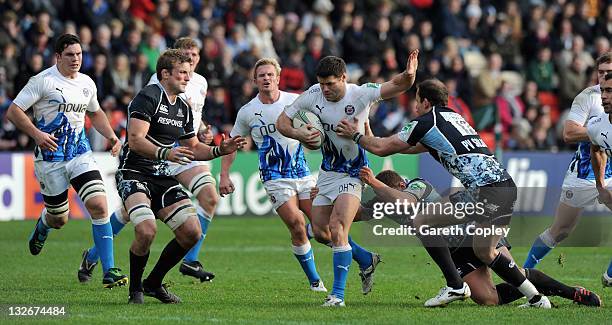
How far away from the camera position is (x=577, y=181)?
523 inches

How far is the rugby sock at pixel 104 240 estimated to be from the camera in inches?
500

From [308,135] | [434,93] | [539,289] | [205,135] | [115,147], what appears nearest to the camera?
[434,93]

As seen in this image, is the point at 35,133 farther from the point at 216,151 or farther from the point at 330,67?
the point at 330,67

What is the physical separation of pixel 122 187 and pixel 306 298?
2.18 metres

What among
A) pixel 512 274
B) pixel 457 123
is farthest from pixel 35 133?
pixel 512 274

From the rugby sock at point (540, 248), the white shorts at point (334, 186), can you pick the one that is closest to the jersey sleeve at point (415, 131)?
the white shorts at point (334, 186)

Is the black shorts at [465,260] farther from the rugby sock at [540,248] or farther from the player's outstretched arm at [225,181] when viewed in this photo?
the player's outstretched arm at [225,181]

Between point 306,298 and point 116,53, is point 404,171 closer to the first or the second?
point 116,53

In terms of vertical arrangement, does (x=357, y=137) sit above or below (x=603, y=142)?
below

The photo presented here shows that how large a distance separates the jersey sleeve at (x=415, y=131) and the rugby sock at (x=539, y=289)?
5.50 feet

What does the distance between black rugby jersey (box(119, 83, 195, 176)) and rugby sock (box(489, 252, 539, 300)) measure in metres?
3.29

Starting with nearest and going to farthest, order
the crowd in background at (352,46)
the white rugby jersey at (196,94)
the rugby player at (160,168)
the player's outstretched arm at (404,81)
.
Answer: the player's outstretched arm at (404,81) < the rugby player at (160,168) < the white rugby jersey at (196,94) < the crowd in background at (352,46)

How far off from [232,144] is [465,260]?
2509 mm

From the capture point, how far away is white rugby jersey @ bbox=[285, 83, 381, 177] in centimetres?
1144
